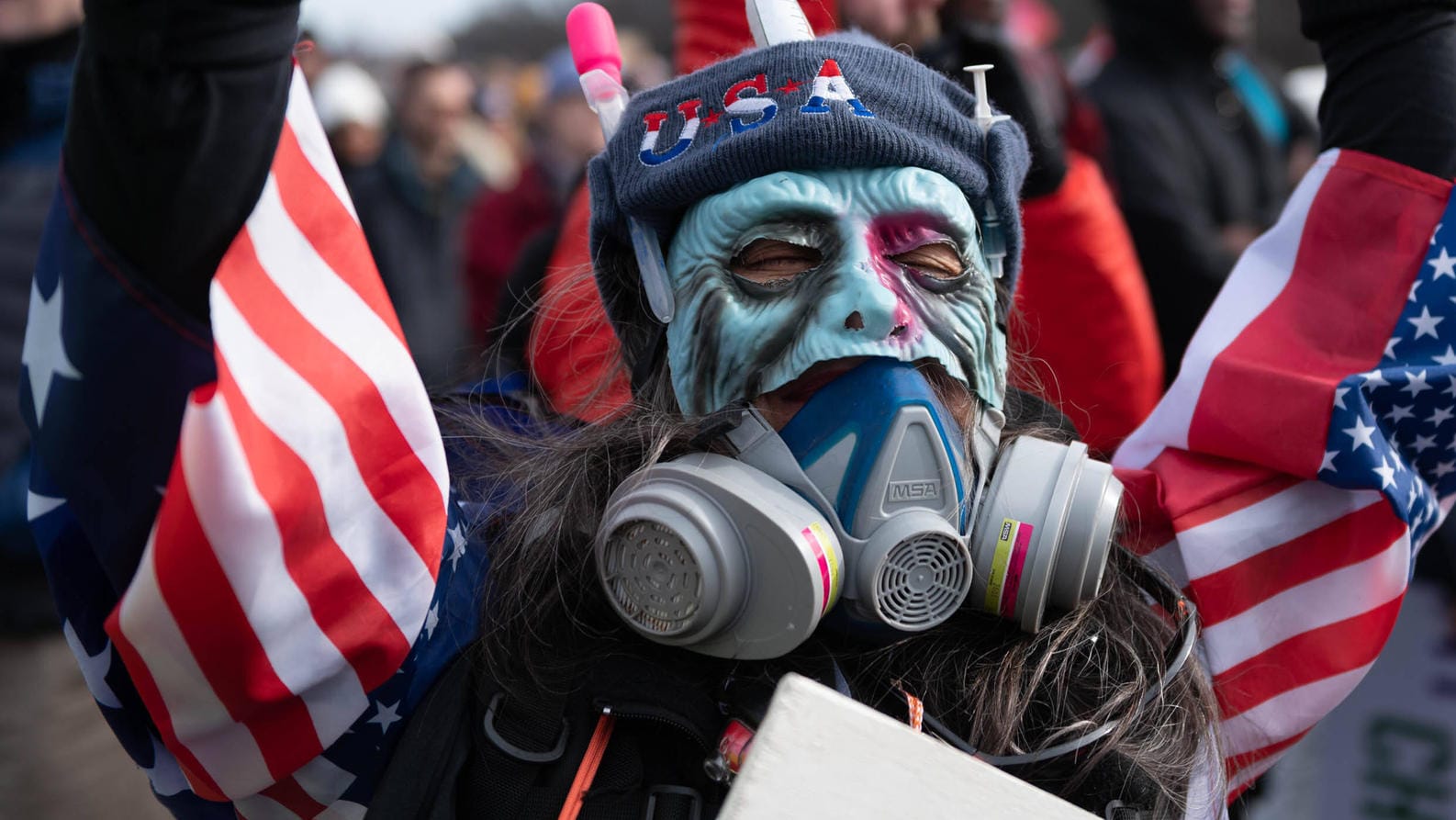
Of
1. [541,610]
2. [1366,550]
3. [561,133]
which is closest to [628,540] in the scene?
[541,610]

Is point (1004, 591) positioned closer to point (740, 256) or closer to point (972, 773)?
point (972, 773)

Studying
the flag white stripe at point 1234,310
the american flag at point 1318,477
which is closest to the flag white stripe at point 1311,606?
the american flag at point 1318,477

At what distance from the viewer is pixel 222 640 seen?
142 centimetres

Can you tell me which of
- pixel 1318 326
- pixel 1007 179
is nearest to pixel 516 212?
pixel 1007 179

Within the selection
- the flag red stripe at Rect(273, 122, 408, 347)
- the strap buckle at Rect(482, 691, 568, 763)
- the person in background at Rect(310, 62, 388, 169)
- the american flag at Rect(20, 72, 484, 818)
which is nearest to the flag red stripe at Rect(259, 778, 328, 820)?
the american flag at Rect(20, 72, 484, 818)

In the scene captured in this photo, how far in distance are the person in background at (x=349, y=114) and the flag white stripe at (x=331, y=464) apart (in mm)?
5065

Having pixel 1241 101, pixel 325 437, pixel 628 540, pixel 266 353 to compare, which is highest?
pixel 266 353

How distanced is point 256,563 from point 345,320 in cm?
30

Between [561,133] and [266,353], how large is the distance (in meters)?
5.13

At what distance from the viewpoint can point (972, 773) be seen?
4.35ft

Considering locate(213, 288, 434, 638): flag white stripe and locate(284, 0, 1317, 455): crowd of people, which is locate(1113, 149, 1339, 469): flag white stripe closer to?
locate(284, 0, 1317, 455): crowd of people

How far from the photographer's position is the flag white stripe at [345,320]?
4.84ft

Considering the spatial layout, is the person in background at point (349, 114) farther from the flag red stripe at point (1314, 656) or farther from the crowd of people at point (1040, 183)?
the flag red stripe at point (1314, 656)

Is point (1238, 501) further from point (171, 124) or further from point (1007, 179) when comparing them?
point (171, 124)
